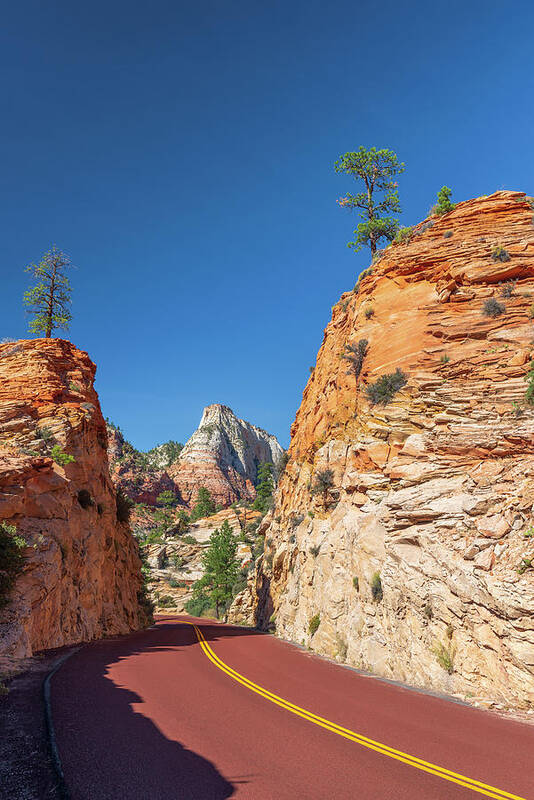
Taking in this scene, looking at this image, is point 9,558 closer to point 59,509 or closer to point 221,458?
point 59,509

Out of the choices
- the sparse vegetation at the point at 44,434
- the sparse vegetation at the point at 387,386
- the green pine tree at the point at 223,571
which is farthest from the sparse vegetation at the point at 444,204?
the green pine tree at the point at 223,571

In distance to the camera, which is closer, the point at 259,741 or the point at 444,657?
the point at 259,741

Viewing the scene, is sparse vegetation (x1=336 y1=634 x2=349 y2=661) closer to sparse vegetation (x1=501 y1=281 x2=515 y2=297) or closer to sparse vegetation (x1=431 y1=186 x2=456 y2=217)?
sparse vegetation (x1=501 y1=281 x2=515 y2=297)

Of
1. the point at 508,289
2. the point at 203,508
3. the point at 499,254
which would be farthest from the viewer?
the point at 203,508

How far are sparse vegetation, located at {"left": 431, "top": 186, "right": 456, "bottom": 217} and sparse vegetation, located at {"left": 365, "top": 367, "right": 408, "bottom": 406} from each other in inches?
473

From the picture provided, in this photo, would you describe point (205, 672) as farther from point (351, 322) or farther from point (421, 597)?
point (351, 322)

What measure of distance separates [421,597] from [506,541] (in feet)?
10.2

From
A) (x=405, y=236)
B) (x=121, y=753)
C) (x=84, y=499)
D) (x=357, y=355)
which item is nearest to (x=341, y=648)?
(x=121, y=753)

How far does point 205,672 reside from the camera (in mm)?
12430

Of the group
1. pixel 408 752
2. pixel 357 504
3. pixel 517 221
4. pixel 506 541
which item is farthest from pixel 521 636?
pixel 517 221

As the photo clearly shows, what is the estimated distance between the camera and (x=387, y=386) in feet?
66.8

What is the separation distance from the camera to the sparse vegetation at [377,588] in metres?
15.2

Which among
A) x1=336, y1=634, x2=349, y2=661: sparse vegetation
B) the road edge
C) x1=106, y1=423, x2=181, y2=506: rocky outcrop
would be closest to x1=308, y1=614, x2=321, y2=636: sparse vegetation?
x1=336, y1=634, x2=349, y2=661: sparse vegetation

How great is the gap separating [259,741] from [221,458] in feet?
423
